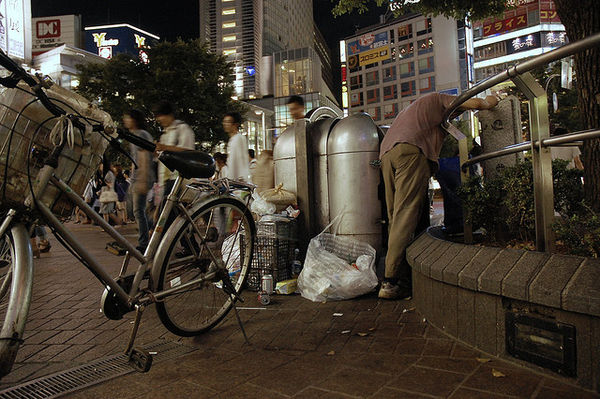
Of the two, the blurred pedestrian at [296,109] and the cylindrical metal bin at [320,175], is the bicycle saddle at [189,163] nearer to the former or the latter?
the cylindrical metal bin at [320,175]

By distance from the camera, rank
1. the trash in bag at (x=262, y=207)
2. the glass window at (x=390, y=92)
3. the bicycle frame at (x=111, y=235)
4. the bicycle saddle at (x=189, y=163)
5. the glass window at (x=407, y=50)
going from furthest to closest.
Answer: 1. the glass window at (x=390, y=92)
2. the glass window at (x=407, y=50)
3. the trash in bag at (x=262, y=207)
4. the bicycle saddle at (x=189, y=163)
5. the bicycle frame at (x=111, y=235)

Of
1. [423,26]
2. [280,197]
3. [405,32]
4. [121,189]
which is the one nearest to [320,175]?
[280,197]

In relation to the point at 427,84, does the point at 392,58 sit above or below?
above

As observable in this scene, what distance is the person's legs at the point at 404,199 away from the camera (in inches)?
151

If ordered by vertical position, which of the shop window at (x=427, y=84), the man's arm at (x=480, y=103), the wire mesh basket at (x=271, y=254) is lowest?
the wire mesh basket at (x=271, y=254)

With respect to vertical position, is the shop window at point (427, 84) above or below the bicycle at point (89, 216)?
above

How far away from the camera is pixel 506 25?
62.5 m

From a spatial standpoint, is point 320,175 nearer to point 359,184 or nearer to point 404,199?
point 359,184

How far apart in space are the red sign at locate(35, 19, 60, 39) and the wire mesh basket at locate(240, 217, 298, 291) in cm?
6989

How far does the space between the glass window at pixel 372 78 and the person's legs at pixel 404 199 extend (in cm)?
7705

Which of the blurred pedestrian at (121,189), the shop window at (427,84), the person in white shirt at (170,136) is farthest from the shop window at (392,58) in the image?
the person in white shirt at (170,136)

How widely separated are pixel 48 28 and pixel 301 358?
73.0m

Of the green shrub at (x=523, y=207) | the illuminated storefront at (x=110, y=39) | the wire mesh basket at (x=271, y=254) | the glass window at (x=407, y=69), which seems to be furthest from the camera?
the glass window at (x=407, y=69)

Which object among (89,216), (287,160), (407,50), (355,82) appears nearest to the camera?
(89,216)
